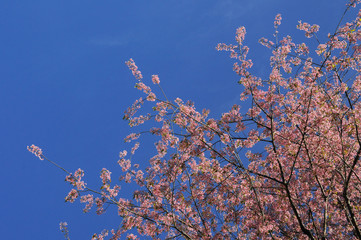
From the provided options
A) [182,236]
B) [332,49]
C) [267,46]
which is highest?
[267,46]

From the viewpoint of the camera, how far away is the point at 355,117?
7.47 meters

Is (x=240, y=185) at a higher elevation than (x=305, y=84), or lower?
lower

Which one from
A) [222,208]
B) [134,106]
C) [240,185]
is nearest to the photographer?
[134,106]

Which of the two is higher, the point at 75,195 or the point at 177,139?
the point at 177,139

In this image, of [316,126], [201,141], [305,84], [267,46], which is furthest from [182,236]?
[267,46]

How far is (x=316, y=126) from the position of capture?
305 inches

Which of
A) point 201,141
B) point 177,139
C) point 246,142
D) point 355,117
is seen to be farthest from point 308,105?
point 177,139

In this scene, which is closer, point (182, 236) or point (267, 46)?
point (182, 236)

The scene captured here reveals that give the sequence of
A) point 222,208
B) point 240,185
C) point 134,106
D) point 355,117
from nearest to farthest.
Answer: point 355,117, point 134,106, point 240,185, point 222,208

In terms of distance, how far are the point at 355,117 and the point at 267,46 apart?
3487mm

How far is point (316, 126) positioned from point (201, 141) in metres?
2.87

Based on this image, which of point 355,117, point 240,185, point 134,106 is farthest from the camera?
point 240,185

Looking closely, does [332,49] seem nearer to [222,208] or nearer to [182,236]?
[222,208]

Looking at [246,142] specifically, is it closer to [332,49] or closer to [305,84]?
[305,84]
